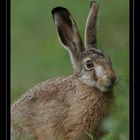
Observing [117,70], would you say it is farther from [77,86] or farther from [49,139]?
[49,139]

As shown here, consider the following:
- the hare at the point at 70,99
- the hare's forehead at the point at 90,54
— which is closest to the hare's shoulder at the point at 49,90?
the hare at the point at 70,99

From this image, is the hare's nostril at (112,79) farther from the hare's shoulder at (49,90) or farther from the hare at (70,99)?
the hare's shoulder at (49,90)

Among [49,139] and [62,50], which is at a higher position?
[62,50]

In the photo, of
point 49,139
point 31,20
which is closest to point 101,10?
point 31,20

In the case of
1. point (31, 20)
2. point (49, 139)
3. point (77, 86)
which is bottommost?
point (49, 139)

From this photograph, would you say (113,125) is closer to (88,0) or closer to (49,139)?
(49,139)
